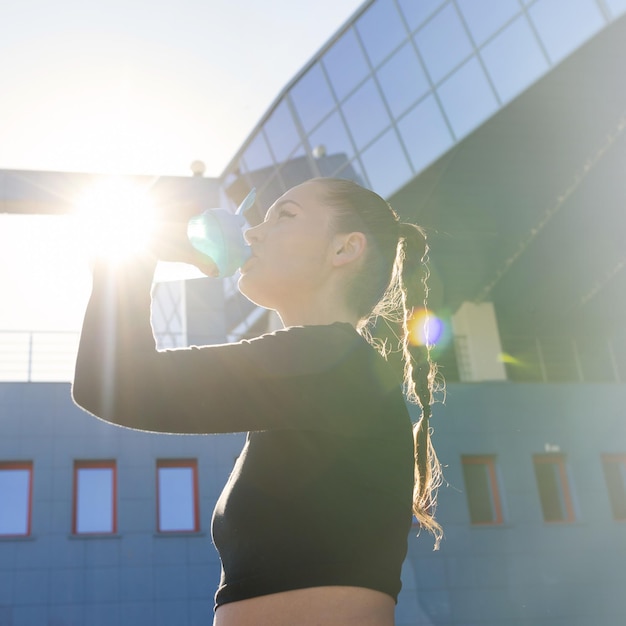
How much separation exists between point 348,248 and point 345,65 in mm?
14878

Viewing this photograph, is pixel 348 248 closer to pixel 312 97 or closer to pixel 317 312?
pixel 317 312

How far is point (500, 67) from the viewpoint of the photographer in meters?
13.6

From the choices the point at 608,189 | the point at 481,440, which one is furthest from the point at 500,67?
the point at 481,440

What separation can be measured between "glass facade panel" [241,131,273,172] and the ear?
17391mm

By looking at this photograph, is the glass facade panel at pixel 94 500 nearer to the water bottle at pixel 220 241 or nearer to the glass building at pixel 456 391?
the glass building at pixel 456 391

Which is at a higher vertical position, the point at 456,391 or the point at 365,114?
the point at 365,114

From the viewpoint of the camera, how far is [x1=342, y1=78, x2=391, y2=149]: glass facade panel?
15.7 meters

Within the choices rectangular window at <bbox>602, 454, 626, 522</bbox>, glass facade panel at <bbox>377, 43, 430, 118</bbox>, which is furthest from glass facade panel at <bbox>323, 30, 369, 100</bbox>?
rectangular window at <bbox>602, 454, 626, 522</bbox>

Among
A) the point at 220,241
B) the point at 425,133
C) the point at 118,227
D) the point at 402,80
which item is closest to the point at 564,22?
the point at 425,133

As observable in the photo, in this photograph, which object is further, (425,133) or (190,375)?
(425,133)

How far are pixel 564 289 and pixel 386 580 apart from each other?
1933 centimetres

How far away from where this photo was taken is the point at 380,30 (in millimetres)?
15430

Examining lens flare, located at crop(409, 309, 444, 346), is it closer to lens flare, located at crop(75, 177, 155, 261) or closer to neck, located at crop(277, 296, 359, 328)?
neck, located at crop(277, 296, 359, 328)

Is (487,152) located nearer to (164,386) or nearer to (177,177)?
(177,177)
